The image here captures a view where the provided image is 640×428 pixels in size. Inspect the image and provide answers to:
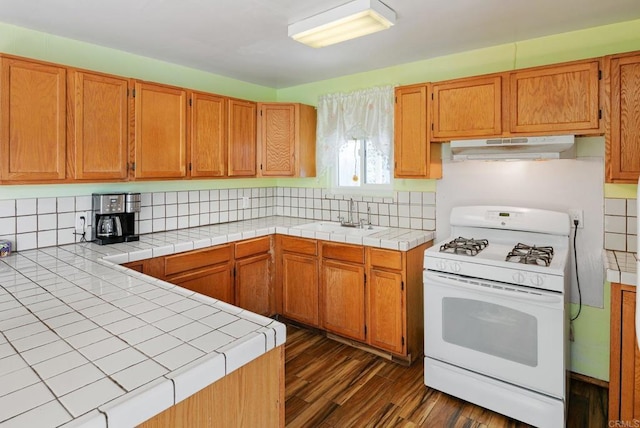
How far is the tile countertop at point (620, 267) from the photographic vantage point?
1.91 meters

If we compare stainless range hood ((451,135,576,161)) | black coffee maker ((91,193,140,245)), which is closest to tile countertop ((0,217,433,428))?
black coffee maker ((91,193,140,245))

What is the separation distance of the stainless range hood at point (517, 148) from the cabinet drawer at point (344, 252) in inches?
38.6

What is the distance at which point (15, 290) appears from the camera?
5.48 feet

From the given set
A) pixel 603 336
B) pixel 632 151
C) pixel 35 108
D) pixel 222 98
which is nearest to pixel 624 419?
pixel 603 336

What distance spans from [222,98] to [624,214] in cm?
302

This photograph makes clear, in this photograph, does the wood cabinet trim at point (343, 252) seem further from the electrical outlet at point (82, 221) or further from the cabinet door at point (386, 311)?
the electrical outlet at point (82, 221)

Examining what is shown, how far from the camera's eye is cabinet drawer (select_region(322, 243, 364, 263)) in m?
2.94

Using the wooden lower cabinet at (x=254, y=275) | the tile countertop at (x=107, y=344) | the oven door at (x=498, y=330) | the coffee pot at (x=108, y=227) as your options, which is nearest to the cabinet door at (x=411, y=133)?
the oven door at (x=498, y=330)

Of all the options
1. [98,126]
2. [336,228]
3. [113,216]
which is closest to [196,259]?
Result: [113,216]

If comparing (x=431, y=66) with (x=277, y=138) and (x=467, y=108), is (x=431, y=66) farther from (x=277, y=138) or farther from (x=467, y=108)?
(x=277, y=138)

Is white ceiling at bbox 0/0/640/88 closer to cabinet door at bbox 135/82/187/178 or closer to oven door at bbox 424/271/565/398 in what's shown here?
cabinet door at bbox 135/82/187/178

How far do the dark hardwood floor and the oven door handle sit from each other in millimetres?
719

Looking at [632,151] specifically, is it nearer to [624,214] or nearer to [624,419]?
[624,214]

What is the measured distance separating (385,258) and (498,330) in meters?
0.87
